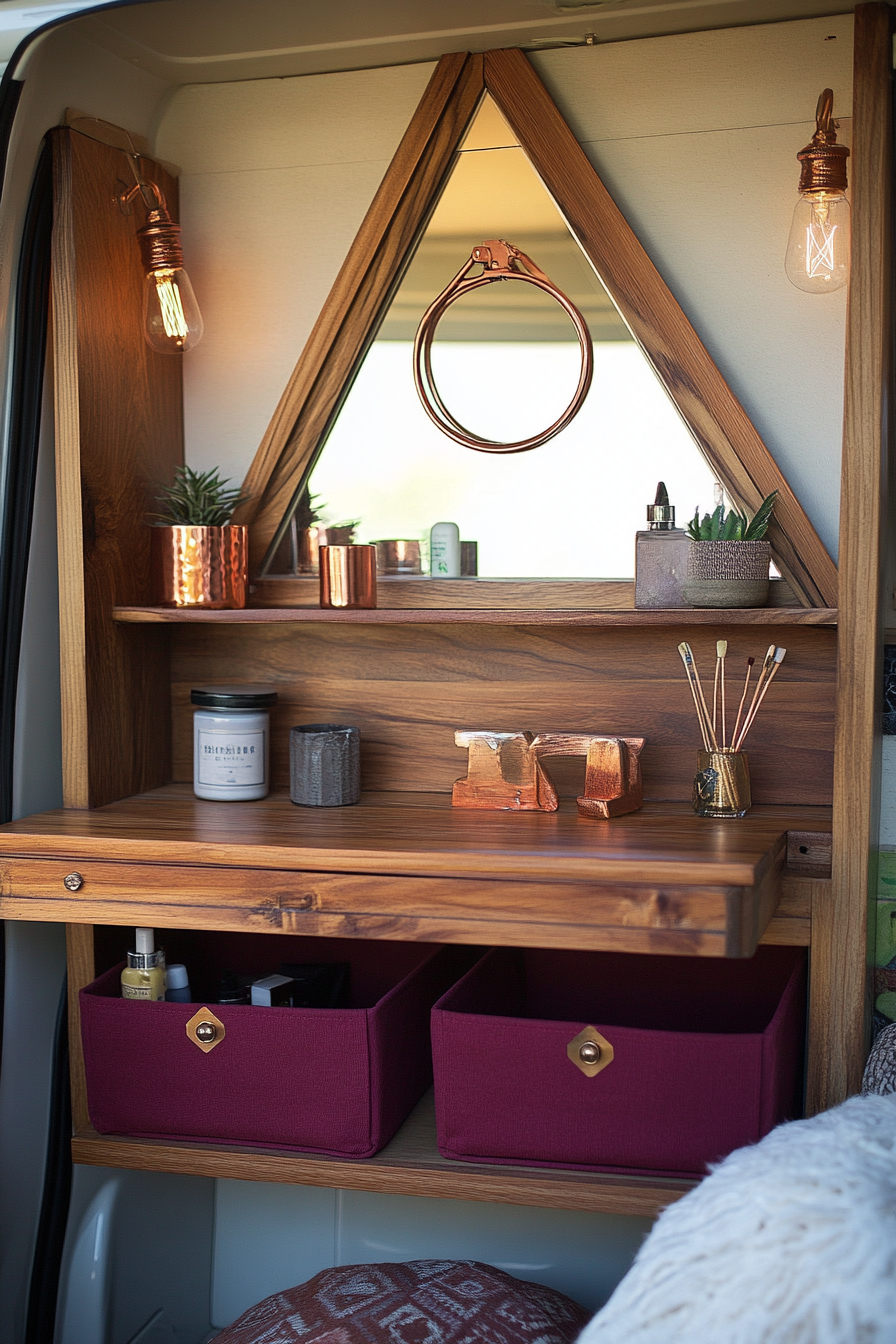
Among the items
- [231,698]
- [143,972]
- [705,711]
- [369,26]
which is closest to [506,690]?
[705,711]

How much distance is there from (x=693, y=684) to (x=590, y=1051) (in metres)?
0.48

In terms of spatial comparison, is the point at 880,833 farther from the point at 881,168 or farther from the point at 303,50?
the point at 303,50

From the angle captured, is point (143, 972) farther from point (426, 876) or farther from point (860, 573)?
point (860, 573)

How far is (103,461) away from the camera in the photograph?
1601mm

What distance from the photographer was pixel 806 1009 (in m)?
1.51

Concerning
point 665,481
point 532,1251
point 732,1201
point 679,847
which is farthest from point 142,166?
point 532,1251

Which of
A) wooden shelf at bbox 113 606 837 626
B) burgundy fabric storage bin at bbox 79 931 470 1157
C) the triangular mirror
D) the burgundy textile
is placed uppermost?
the triangular mirror

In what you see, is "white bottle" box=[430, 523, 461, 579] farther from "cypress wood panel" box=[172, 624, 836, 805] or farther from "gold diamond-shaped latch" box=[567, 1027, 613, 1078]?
"gold diamond-shaped latch" box=[567, 1027, 613, 1078]

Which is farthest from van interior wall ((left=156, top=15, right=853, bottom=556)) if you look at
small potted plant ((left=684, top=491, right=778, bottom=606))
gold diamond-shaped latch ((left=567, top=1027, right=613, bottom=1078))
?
gold diamond-shaped latch ((left=567, top=1027, right=613, bottom=1078))

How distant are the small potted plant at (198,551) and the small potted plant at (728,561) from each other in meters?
0.63

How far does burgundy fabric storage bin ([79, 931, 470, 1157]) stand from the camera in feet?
4.68

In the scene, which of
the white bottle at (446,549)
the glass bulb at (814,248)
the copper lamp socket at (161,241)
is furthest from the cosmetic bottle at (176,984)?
the glass bulb at (814,248)

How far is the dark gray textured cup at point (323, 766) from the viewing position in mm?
1593

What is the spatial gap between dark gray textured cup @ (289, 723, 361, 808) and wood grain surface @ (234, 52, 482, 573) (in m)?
0.31
